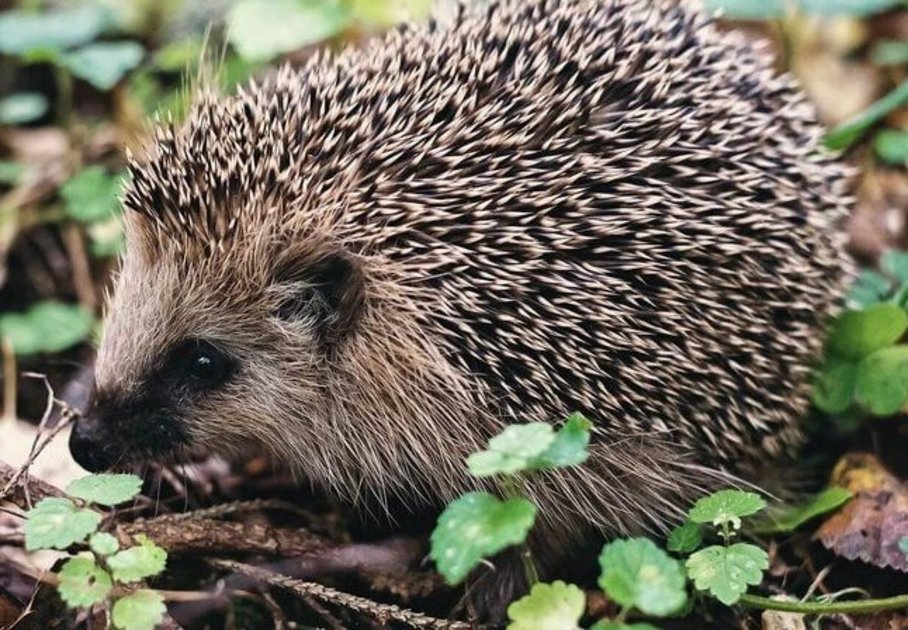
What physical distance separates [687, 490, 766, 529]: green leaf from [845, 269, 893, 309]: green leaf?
1135mm

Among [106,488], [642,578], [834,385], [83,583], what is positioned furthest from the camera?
[834,385]

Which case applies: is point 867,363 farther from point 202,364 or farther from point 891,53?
point 891,53

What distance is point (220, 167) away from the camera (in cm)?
293

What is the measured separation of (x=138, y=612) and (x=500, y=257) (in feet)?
3.81

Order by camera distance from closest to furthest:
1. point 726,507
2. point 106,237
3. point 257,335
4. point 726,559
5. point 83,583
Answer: point 83,583, point 726,559, point 726,507, point 257,335, point 106,237

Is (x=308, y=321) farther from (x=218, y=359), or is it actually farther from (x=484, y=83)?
(x=484, y=83)

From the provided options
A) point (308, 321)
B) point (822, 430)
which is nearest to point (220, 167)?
point (308, 321)

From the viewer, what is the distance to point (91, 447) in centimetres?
293

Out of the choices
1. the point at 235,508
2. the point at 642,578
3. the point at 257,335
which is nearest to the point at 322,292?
the point at 257,335

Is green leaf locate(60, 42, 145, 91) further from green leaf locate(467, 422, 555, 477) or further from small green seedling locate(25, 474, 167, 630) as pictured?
green leaf locate(467, 422, 555, 477)

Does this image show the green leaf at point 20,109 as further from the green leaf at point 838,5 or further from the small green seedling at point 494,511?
the small green seedling at point 494,511

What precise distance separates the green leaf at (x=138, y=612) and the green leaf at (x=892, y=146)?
3.12 metres

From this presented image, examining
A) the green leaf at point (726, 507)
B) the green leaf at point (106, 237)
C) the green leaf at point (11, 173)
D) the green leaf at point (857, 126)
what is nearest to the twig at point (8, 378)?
the green leaf at point (106, 237)

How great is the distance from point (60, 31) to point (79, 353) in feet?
4.56
